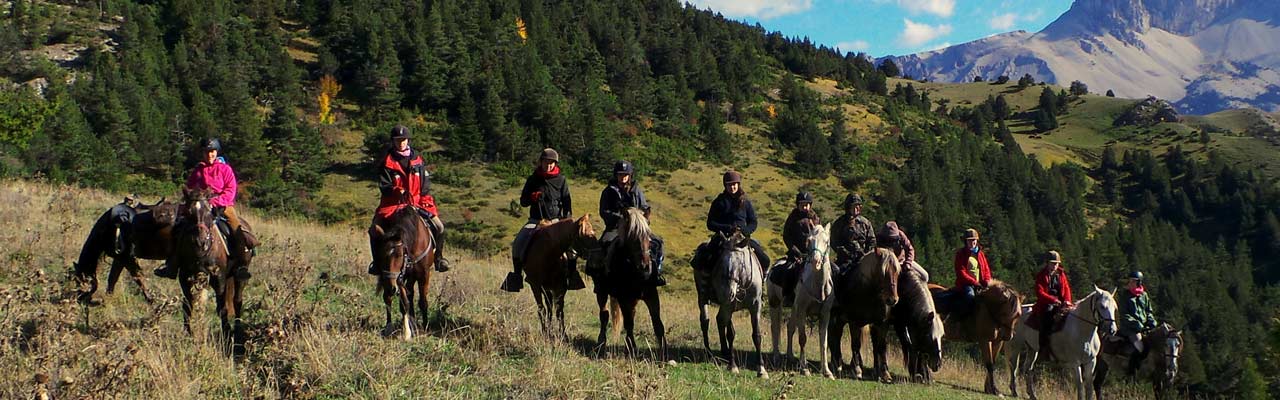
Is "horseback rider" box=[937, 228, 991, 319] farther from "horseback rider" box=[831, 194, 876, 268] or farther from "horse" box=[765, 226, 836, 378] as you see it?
"horse" box=[765, 226, 836, 378]

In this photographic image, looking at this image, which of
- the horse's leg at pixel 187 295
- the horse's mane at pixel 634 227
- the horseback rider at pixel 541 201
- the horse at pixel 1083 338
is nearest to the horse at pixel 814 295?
Result: the horse's mane at pixel 634 227

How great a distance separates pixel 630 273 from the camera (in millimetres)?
8398

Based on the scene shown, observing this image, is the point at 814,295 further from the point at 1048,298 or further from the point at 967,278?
the point at 1048,298

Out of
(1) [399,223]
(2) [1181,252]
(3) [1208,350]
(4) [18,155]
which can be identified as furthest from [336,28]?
(2) [1181,252]

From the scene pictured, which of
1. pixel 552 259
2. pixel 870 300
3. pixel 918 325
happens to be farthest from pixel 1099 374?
pixel 552 259

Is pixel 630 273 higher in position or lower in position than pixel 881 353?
higher

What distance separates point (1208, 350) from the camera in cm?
5812

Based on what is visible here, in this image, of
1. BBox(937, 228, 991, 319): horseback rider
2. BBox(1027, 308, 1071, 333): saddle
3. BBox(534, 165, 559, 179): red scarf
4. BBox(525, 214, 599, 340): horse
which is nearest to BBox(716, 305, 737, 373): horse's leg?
BBox(525, 214, 599, 340): horse

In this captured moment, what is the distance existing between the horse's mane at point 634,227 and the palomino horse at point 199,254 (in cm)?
403

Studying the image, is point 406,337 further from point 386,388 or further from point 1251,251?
point 1251,251

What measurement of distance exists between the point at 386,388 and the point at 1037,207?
3530 inches

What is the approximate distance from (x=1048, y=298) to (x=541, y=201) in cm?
836

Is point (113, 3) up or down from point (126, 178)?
up

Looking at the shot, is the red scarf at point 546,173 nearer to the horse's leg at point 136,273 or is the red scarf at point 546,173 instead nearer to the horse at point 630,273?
the horse at point 630,273
